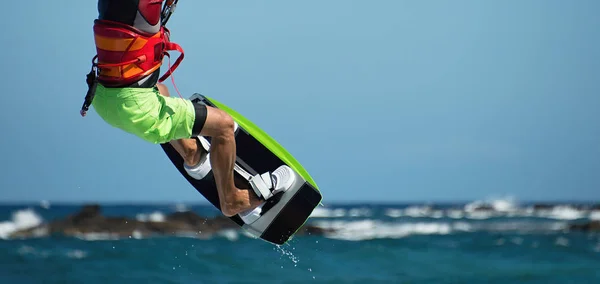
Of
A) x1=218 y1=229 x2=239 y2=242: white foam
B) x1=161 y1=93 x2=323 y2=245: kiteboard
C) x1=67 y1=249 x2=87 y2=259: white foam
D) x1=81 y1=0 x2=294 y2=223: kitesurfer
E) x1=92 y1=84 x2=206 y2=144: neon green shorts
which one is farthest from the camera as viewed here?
x1=218 y1=229 x2=239 y2=242: white foam

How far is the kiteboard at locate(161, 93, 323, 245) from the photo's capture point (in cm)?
786

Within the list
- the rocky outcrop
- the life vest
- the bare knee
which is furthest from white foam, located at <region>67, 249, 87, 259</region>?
the life vest

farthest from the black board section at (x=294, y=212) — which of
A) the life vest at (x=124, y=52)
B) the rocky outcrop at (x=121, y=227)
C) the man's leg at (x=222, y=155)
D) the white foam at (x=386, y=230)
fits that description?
the white foam at (x=386, y=230)

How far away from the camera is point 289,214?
26.0ft

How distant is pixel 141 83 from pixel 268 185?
6.79 ft

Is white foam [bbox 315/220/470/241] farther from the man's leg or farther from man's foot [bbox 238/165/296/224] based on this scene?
the man's leg

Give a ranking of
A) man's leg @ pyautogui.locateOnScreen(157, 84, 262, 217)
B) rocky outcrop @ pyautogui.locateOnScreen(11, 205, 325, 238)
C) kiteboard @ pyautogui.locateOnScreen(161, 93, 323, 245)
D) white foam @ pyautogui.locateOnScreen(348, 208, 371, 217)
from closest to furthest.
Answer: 1. man's leg @ pyautogui.locateOnScreen(157, 84, 262, 217)
2. kiteboard @ pyautogui.locateOnScreen(161, 93, 323, 245)
3. rocky outcrop @ pyautogui.locateOnScreen(11, 205, 325, 238)
4. white foam @ pyautogui.locateOnScreen(348, 208, 371, 217)

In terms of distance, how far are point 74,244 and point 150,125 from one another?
48.5ft

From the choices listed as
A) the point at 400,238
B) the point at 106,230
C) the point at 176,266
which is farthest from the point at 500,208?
the point at 176,266

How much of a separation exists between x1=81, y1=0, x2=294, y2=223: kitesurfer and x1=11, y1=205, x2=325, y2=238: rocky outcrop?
51.4 ft

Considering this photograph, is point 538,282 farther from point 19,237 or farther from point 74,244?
point 19,237

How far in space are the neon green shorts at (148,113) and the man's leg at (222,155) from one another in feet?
0.52

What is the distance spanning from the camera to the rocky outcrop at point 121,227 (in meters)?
22.2

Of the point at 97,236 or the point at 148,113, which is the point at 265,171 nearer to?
the point at 148,113
